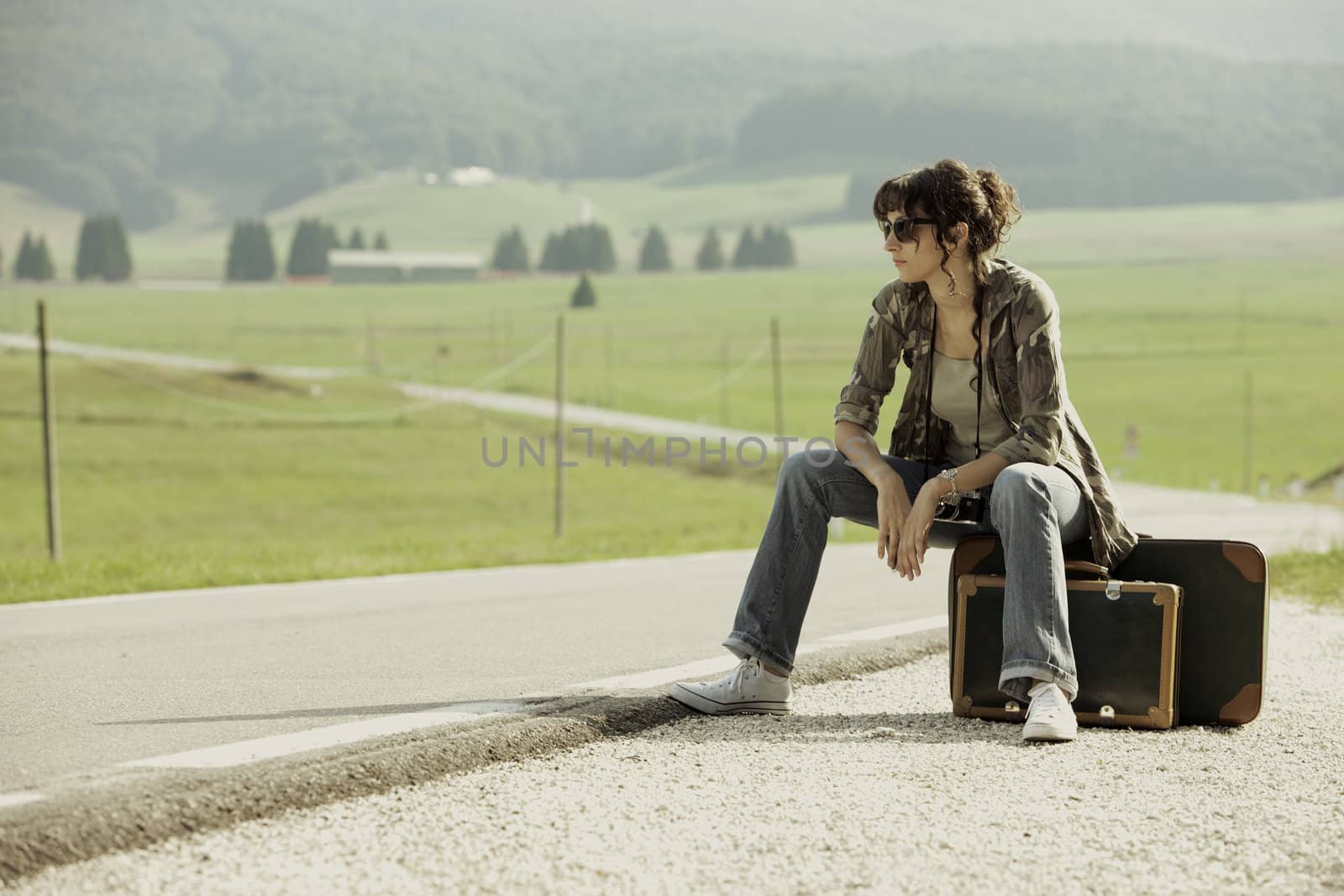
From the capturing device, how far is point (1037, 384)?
4527mm

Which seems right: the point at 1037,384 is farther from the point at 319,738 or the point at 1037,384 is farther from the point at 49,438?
the point at 49,438

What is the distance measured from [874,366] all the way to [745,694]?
42.0 inches

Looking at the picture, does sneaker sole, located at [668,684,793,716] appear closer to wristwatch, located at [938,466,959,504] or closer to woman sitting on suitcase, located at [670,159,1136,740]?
woman sitting on suitcase, located at [670,159,1136,740]

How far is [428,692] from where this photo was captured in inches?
207

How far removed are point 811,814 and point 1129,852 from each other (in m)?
0.68

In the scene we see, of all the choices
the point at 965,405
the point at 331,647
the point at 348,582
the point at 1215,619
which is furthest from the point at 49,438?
the point at 1215,619

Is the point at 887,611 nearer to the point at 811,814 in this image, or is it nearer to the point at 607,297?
the point at 811,814

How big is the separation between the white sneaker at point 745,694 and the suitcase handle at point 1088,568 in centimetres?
89

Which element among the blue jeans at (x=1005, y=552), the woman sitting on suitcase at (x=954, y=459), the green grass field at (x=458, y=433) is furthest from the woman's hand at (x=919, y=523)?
the green grass field at (x=458, y=433)

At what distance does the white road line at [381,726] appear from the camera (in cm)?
398

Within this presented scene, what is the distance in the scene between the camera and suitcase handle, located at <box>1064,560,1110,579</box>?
460cm

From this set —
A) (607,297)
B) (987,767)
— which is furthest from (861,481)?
(607,297)

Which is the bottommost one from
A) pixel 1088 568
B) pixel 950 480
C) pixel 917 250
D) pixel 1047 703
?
pixel 1047 703

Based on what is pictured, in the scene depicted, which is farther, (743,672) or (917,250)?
(743,672)
